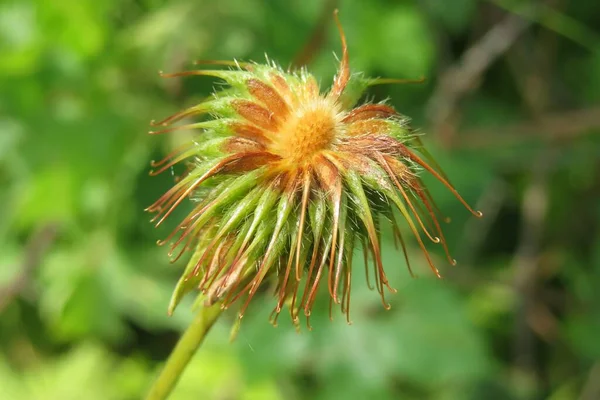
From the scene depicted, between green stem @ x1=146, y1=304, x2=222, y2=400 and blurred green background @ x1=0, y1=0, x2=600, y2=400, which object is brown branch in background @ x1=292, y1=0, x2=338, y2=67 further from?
green stem @ x1=146, y1=304, x2=222, y2=400

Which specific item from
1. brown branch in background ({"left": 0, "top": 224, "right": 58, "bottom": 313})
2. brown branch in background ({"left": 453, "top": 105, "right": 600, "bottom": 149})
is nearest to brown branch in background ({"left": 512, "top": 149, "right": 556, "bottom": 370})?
brown branch in background ({"left": 453, "top": 105, "right": 600, "bottom": 149})

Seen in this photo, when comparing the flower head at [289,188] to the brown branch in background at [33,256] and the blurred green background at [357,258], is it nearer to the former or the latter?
the blurred green background at [357,258]

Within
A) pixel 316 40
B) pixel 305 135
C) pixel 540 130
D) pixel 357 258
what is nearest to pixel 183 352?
pixel 305 135

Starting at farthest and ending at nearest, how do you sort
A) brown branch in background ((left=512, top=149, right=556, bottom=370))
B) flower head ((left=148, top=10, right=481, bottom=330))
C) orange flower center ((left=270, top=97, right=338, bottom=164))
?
1. brown branch in background ((left=512, top=149, right=556, bottom=370))
2. orange flower center ((left=270, top=97, right=338, bottom=164))
3. flower head ((left=148, top=10, right=481, bottom=330))

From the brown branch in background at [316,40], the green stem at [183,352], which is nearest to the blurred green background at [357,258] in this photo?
the brown branch in background at [316,40]

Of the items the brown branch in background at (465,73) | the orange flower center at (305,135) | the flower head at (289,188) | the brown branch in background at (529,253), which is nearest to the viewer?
the flower head at (289,188)

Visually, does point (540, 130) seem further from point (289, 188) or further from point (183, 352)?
point (183, 352)
